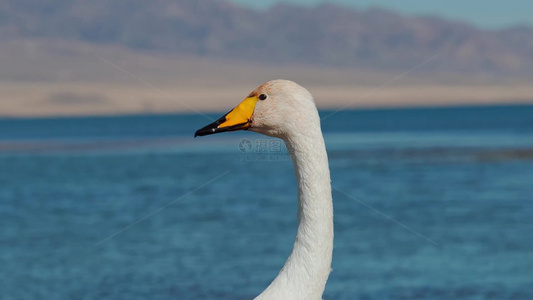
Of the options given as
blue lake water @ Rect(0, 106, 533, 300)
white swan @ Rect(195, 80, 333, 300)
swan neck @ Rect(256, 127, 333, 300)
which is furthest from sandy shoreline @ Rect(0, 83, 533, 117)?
swan neck @ Rect(256, 127, 333, 300)

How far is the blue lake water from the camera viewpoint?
16.2m

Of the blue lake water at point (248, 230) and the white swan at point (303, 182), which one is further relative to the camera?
the blue lake water at point (248, 230)

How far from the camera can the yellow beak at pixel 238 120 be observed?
20.3 feet

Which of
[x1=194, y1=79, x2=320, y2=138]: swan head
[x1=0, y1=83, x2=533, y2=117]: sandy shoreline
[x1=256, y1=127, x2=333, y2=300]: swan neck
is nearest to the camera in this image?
[x1=256, y1=127, x2=333, y2=300]: swan neck

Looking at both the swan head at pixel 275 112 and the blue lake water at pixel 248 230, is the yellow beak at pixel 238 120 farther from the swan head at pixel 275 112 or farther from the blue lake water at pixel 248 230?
the blue lake water at pixel 248 230

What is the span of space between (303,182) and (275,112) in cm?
47

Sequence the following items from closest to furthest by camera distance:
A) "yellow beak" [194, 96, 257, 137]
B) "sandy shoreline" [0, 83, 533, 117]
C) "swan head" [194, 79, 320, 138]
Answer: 1. "swan head" [194, 79, 320, 138]
2. "yellow beak" [194, 96, 257, 137]
3. "sandy shoreline" [0, 83, 533, 117]

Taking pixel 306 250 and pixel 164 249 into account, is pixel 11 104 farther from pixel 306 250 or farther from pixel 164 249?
pixel 306 250

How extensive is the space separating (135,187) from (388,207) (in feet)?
34.6

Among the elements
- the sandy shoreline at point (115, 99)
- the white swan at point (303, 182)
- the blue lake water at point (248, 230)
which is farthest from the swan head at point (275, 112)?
the sandy shoreline at point (115, 99)

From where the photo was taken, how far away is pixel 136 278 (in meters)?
16.9

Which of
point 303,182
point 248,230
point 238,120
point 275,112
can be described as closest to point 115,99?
point 248,230

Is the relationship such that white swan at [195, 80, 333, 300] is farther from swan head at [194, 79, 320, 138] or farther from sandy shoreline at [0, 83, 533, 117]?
sandy shoreline at [0, 83, 533, 117]

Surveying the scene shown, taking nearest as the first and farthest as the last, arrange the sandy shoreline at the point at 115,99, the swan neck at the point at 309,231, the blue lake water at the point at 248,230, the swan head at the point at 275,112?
1. the swan neck at the point at 309,231
2. the swan head at the point at 275,112
3. the blue lake water at the point at 248,230
4. the sandy shoreline at the point at 115,99
